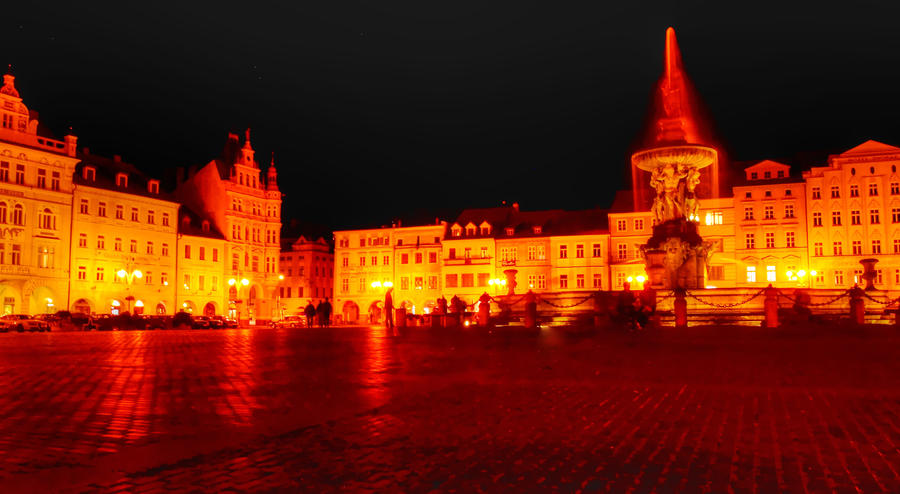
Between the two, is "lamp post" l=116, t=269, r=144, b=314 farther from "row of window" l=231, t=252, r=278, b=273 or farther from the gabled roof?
the gabled roof

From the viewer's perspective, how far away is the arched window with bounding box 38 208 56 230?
58.4 meters

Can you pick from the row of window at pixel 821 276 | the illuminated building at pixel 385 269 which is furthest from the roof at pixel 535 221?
the row of window at pixel 821 276

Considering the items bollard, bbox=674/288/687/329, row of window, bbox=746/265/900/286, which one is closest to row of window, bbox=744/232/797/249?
row of window, bbox=746/265/900/286

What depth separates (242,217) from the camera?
77.1 m

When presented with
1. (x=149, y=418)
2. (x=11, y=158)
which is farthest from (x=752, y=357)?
(x=11, y=158)

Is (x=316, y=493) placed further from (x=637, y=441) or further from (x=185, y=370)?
(x=185, y=370)

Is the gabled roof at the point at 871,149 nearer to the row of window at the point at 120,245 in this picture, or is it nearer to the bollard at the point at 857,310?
the bollard at the point at 857,310

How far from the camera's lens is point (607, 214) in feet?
255

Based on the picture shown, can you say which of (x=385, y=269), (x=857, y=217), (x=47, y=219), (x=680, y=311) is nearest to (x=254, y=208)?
(x=385, y=269)

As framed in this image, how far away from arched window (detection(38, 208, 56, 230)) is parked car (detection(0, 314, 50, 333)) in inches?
535

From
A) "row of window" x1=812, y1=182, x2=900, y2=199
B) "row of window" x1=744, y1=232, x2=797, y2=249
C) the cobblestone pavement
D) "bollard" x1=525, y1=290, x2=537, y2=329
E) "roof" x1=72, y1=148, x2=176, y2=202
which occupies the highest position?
"roof" x1=72, y1=148, x2=176, y2=202

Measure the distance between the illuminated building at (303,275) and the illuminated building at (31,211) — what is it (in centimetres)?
3605

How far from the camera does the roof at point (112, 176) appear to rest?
64.1 metres

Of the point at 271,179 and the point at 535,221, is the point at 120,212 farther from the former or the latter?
the point at 535,221
